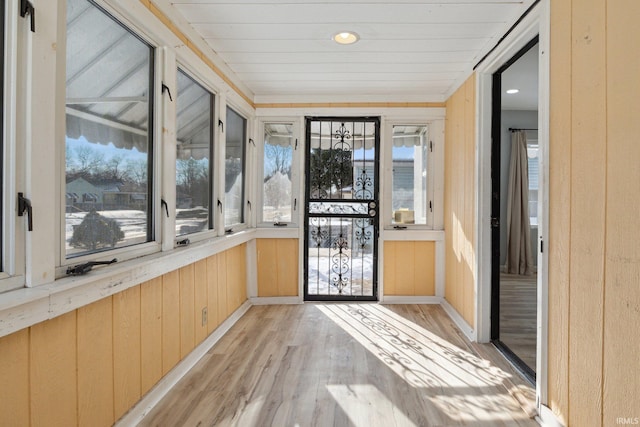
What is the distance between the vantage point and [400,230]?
3842 millimetres

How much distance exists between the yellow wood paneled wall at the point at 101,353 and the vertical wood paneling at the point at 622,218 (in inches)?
83.0

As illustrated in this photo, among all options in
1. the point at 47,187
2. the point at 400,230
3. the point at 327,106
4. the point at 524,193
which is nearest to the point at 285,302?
the point at 400,230

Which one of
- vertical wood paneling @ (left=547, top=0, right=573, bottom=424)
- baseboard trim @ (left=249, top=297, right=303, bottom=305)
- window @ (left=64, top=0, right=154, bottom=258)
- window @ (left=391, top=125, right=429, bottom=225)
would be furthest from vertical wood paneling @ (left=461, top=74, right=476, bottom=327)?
window @ (left=64, top=0, right=154, bottom=258)

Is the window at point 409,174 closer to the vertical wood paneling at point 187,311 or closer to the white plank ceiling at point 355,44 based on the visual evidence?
the white plank ceiling at point 355,44

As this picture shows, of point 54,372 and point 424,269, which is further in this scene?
point 424,269

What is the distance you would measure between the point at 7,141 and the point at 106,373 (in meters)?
1.06

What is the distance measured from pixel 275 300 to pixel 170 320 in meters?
1.82

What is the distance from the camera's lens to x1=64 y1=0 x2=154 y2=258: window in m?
1.43

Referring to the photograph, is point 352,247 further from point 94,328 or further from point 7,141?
point 7,141

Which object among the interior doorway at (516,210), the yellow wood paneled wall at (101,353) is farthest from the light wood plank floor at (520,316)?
the yellow wood paneled wall at (101,353)

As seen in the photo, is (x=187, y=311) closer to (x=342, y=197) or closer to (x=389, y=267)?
(x=342, y=197)

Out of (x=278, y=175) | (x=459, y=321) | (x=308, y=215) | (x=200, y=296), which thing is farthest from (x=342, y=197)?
(x=200, y=296)

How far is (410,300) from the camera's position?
3.86 metres

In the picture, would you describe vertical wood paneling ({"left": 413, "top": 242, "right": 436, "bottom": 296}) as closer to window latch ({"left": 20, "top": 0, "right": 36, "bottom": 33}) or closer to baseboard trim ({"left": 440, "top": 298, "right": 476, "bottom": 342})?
baseboard trim ({"left": 440, "top": 298, "right": 476, "bottom": 342})
